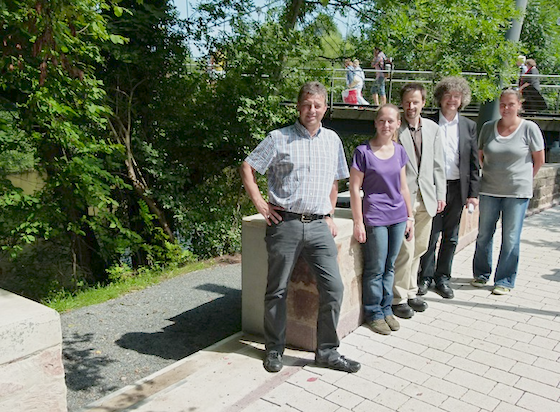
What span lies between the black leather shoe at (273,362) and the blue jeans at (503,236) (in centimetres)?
270

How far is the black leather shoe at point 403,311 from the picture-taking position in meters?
4.61

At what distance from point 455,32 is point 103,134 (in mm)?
6139

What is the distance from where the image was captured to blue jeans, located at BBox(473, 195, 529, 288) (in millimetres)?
5094

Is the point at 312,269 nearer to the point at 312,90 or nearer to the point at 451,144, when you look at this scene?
the point at 312,90

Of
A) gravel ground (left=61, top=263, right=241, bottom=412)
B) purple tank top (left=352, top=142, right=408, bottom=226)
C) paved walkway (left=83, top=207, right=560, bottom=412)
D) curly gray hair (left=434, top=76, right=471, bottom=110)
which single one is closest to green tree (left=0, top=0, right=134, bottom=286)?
gravel ground (left=61, top=263, right=241, bottom=412)

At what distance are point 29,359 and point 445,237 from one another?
12.8ft

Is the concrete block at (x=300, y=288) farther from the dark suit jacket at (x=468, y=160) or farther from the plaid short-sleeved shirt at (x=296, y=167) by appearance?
the dark suit jacket at (x=468, y=160)

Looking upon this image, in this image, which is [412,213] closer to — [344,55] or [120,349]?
[120,349]

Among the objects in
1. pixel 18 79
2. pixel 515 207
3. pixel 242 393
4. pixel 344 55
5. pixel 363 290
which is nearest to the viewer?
pixel 242 393

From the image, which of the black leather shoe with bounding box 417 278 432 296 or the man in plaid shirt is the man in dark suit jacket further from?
the man in plaid shirt

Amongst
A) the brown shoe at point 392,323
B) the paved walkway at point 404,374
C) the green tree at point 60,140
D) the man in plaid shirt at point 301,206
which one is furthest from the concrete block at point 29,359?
the green tree at point 60,140

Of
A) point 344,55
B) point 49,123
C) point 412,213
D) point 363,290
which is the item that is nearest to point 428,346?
point 363,290

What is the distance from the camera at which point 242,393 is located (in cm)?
337

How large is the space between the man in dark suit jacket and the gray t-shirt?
25cm
